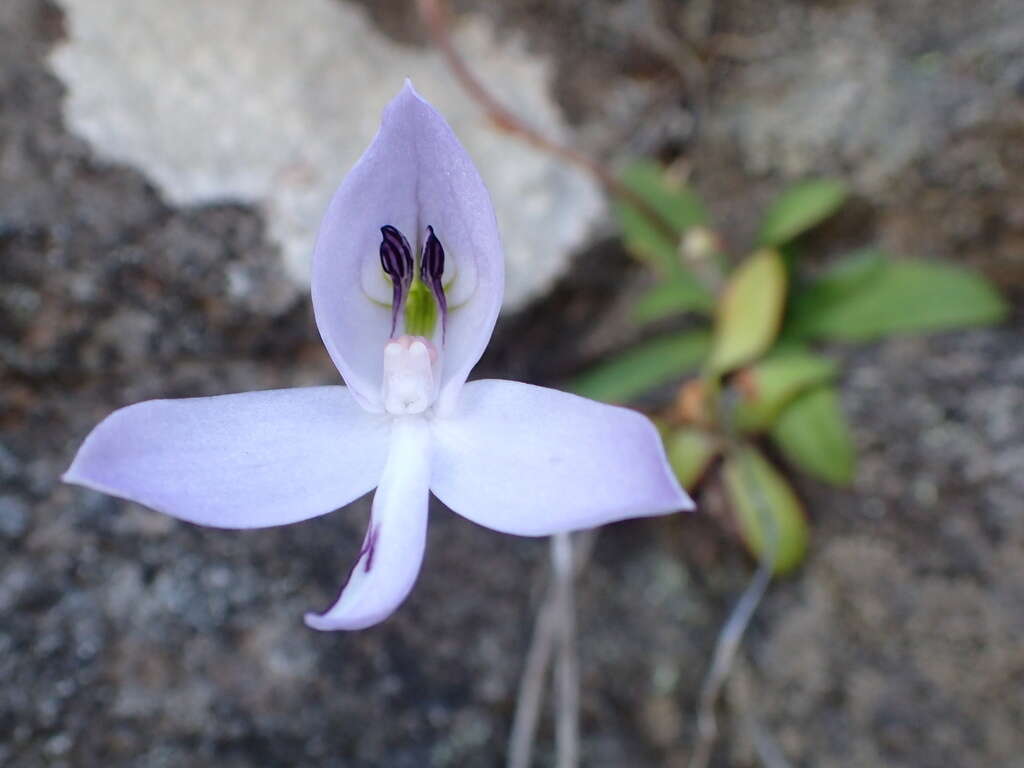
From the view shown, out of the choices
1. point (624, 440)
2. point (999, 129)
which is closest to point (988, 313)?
point (999, 129)

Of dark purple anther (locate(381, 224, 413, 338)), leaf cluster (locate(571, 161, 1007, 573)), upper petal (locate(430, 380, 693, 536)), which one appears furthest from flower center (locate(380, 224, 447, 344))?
leaf cluster (locate(571, 161, 1007, 573))

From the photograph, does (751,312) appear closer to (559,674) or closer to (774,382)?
(774,382)

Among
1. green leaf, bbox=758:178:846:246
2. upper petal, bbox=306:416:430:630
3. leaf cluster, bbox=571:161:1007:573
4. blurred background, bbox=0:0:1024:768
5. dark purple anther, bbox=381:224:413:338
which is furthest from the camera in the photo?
green leaf, bbox=758:178:846:246

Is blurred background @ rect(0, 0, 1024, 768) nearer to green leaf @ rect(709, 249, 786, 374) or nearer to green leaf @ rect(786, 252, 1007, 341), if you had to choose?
green leaf @ rect(786, 252, 1007, 341)

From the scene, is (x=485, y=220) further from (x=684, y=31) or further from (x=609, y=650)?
(x=684, y=31)

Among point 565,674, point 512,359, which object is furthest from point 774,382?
point 565,674

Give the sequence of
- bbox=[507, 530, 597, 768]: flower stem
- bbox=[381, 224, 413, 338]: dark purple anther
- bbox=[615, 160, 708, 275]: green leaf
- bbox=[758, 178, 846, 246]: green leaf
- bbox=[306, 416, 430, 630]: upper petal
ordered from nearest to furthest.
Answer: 1. bbox=[306, 416, 430, 630]: upper petal
2. bbox=[381, 224, 413, 338]: dark purple anther
3. bbox=[507, 530, 597, 768]: flower stem
4. bbox=[758, 178, 846, 246]: green leaf
5. bbox=[615, 160, 708, 275]: green leaf

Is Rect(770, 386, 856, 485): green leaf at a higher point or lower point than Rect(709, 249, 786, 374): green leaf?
lower
